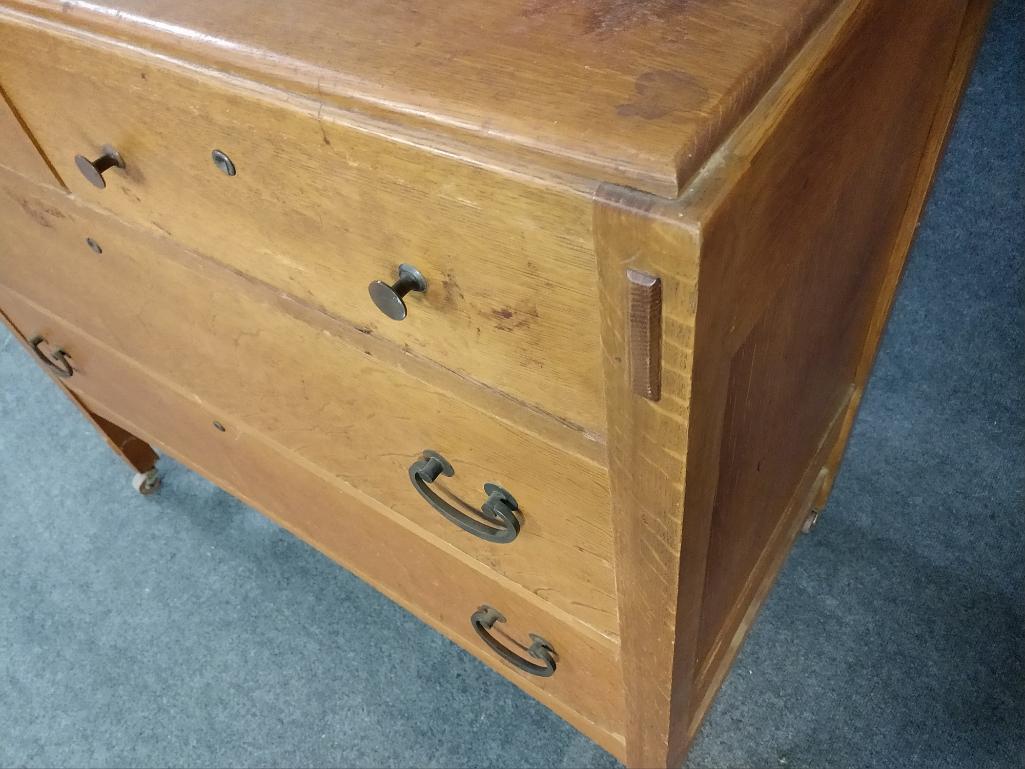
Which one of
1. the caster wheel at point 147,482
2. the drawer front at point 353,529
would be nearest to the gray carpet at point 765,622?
the caster wheel at point 147,482

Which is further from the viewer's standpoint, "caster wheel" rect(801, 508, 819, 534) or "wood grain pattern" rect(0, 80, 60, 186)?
"caster wheel" rect(801, 508, 819, 534)

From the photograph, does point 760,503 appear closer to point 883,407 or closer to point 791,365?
point 791,365

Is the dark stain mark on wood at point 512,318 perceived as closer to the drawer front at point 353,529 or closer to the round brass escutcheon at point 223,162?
the round brass escutcheon at point 223,162

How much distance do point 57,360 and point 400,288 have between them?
2.64 ft

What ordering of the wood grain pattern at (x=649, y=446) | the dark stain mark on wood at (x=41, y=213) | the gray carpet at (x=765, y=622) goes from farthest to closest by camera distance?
the gray carpet at (x=765, y=622)
the dark stain mark on wood at (x=41, y=213)
the wood grain pattern at (x=649, y=446)

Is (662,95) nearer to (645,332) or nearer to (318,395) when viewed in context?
(645,332)

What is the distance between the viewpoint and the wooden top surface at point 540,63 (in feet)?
1.03

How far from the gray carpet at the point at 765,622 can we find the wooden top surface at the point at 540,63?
74cm

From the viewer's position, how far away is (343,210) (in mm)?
437

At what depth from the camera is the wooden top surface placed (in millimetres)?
313

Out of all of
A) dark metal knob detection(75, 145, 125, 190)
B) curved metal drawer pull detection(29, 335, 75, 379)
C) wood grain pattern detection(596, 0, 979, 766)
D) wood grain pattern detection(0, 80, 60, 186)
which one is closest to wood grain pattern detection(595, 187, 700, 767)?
wood grain pattern detection(596, 0, 979, 766)

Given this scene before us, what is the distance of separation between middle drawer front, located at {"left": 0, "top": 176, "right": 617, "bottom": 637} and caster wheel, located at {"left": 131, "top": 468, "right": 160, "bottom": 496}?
1.78 feet

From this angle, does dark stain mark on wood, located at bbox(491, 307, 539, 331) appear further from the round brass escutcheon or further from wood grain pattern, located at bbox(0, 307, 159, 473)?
wood grain pattern, located at bbox(0, 307, 159, 473)

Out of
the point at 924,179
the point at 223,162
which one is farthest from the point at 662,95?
the point at 924,179
